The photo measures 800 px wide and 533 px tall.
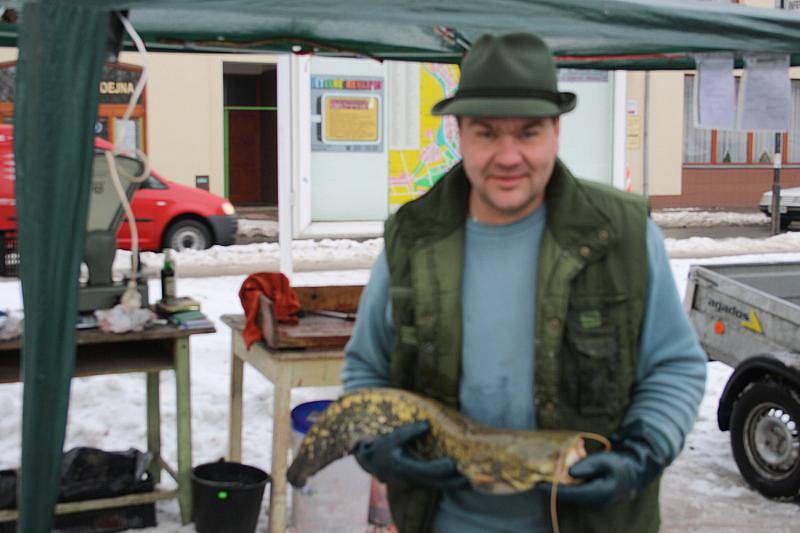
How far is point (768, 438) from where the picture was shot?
5.18 metres

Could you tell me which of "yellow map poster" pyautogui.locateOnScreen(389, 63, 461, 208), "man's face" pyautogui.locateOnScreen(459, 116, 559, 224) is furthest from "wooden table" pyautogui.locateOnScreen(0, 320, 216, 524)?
"yellow map poster" pyautogui.locateOnScreen(389, 63, 461, 208)

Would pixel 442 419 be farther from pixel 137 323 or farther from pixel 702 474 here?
pixel 702 474

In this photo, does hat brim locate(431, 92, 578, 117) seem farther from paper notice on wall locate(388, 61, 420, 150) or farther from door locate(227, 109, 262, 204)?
door locate(227, 109, 262, 204)

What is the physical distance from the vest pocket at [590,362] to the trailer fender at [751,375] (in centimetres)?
319

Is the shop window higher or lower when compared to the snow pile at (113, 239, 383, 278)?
higher

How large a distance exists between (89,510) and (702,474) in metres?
3.05

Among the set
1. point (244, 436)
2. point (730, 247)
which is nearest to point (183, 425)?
point (244, 436)

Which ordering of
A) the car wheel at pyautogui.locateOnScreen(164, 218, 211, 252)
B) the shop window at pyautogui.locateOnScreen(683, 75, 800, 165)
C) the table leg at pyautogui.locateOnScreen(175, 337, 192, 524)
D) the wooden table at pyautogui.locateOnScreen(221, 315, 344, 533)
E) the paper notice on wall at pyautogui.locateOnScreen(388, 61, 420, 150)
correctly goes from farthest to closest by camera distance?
the shop window at pyautogui.locateOnScreen(683, 75, 800, 165), the car wheel at pyautogui.locateOnScreen(164, 218, 211, 252), the paper notice on wall at pyautogui.locateOnScreen(388, 61, 420, 150), the table leg at pyautogui.locateOnScreen(175, 337, 192, 524), the wooden table at pyautogui.locateOnScreen(221, 315, 344, 533)

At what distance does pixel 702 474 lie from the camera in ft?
18.1

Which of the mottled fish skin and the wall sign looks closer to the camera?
the mottled fish skin

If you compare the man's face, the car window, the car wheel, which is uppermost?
the man's face

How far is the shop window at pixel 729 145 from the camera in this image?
85.5 ft

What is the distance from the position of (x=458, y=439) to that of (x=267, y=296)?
2.74m

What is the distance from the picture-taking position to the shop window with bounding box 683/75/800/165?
26.1m
